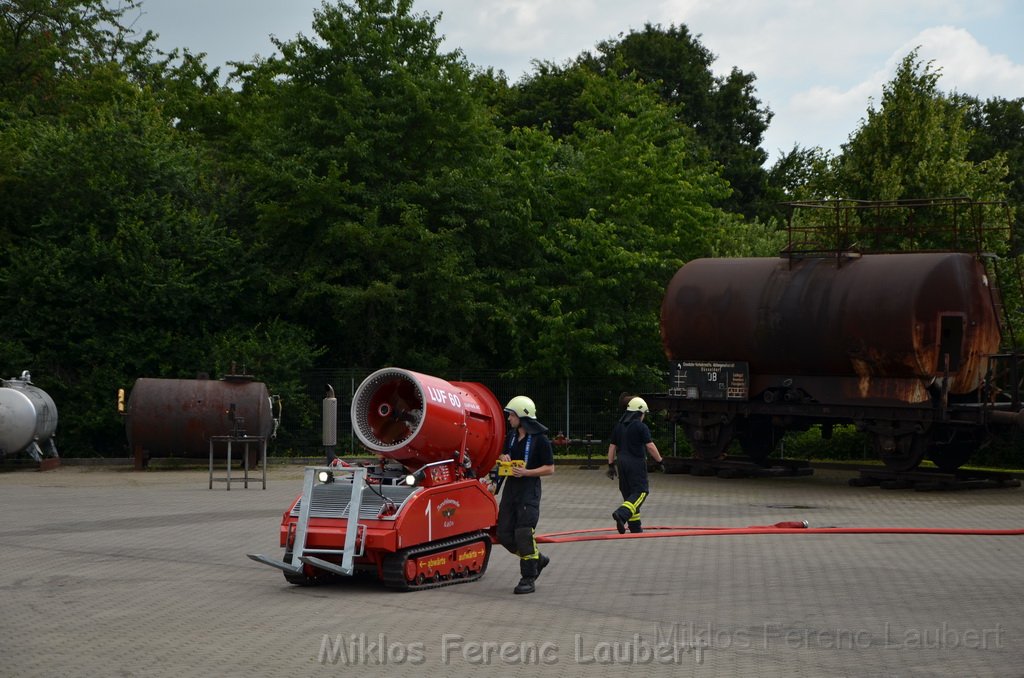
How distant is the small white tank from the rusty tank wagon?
45.2ft

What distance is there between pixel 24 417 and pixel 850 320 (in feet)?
59.0

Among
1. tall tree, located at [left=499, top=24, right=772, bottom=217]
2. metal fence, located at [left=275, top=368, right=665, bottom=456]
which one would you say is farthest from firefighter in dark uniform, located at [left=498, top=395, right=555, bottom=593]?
tall tree, located at [left=499, top=24, right=772, bottom=217]

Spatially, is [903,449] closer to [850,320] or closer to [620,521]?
[850,320]

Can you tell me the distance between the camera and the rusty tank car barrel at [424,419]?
45.7 ft

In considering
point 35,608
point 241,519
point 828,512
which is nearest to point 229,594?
point 35,608

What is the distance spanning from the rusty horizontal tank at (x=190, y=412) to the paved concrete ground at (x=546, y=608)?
32.0 feet

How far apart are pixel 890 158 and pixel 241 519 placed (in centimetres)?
2100

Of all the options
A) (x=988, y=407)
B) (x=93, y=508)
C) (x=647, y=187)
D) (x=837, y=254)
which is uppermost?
(x=647, y=187)

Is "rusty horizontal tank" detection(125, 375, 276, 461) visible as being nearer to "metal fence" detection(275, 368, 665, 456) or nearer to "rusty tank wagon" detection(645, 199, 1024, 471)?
"metal fence" detection(275, 368, 665, 456)

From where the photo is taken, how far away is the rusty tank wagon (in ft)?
84.0

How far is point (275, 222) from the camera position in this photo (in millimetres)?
36438

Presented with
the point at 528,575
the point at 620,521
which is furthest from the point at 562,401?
the point at 528,575

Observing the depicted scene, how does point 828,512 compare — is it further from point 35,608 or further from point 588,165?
point 588,165

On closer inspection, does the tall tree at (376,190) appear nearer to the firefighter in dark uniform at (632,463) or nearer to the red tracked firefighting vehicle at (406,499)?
the firefighter in dark uniform at (632,463)
